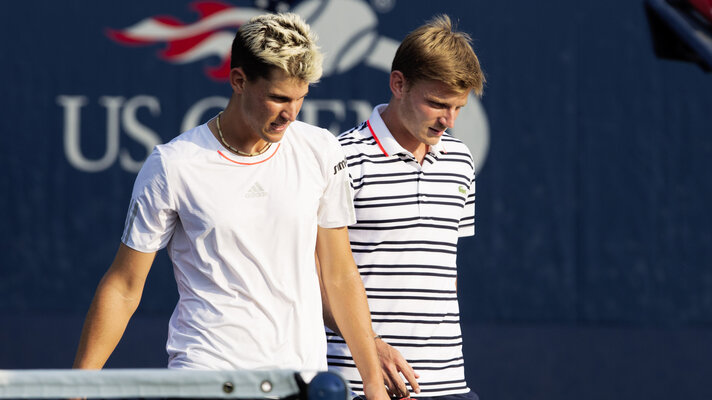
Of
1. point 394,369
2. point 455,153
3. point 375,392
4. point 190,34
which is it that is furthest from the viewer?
point 190,34

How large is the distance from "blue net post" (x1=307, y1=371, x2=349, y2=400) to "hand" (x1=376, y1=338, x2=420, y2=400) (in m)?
1.22

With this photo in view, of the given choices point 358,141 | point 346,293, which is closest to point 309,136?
point 346,293

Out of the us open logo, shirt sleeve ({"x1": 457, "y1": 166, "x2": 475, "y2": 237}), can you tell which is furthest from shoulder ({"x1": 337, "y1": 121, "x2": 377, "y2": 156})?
the us open logo

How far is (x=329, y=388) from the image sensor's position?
5.21ft

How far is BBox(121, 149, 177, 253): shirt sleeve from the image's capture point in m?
2.36

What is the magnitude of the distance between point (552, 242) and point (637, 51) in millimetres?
1186

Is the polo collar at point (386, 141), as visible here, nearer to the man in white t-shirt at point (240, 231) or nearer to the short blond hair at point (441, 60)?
the short blond hair at point (441, 60)

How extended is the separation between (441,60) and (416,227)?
0.50 m

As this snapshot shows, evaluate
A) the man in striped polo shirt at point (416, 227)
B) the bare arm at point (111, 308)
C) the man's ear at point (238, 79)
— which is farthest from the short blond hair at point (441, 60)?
the bare arm at point (111, 308)

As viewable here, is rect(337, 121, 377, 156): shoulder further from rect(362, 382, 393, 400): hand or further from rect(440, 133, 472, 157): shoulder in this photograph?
rect(362, 382, 393, 400): hand

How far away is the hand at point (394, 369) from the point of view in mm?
2803

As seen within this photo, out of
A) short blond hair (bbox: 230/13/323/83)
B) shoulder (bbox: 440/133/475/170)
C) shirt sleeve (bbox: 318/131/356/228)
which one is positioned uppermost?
short blond hair (bbox: 230/13/323/83)

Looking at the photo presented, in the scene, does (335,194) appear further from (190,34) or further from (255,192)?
(190,34)

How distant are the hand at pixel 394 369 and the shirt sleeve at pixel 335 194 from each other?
44 centimetres
